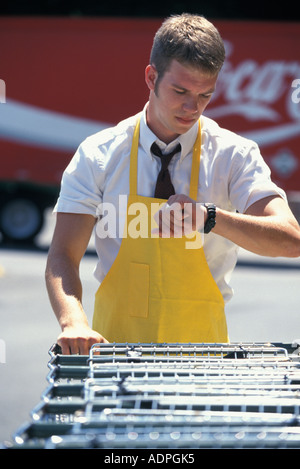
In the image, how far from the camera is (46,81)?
14.8m

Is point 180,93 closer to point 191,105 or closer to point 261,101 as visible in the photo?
point 191,105

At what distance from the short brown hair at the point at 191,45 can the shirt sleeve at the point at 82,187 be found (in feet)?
1.45

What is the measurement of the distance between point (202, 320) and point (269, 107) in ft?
39.4

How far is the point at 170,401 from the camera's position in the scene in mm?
1955

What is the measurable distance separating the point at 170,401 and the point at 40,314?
25.7 ft

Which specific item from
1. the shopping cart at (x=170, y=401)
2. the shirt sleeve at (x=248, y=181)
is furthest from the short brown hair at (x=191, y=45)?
the shopping cart at (x=170, y=401)

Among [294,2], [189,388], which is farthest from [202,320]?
[294,2]

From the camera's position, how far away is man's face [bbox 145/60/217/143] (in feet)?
8.94

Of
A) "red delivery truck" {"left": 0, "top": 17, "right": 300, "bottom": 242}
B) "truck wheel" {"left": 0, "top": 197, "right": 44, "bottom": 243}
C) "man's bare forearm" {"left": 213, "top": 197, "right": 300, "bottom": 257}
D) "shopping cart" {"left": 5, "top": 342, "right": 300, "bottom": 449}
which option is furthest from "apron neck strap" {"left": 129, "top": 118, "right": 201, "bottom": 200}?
"truck wheel" {"left": 0, "top": 197, "right": 44, "bottom": 243}

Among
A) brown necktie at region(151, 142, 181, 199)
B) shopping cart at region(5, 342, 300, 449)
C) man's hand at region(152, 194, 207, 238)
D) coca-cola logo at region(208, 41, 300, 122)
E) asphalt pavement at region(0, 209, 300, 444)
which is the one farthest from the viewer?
coca-cola logo at region(208, 41, 300, 122)

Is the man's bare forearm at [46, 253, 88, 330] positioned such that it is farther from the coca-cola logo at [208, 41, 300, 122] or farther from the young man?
the coca-cola logo at [208, 41, 300, 122]

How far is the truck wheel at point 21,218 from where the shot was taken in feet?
51.9

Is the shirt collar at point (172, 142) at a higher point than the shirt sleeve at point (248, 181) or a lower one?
higher

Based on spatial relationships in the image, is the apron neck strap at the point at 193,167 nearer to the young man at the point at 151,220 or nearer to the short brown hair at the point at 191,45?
the young man at the point at 151,220
